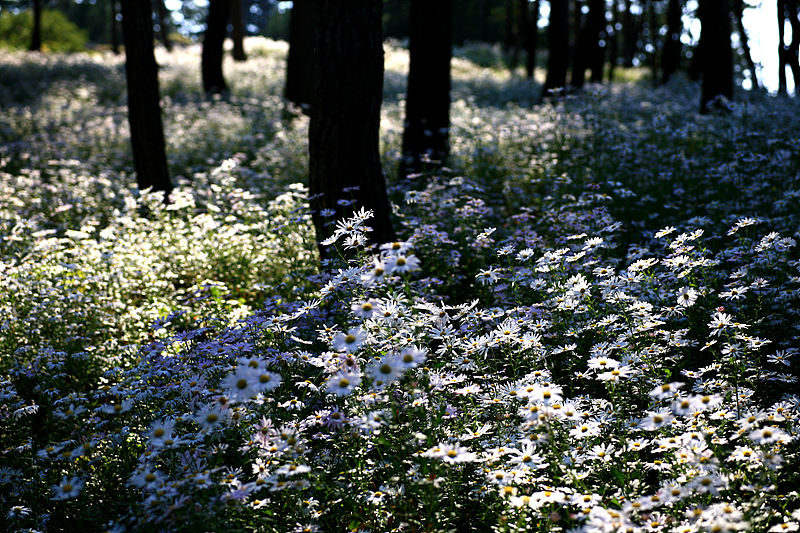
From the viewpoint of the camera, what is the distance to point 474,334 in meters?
3.68

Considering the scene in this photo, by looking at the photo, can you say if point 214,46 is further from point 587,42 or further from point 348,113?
point 348,113

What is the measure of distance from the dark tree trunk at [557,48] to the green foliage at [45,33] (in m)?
27.3

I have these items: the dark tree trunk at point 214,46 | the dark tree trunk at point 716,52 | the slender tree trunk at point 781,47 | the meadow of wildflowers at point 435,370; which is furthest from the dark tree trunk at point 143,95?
the slender tree trunk at point 781,47

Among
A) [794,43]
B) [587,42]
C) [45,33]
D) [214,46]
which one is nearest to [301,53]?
[214,46]

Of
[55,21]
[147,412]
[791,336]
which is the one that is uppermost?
[55,21]

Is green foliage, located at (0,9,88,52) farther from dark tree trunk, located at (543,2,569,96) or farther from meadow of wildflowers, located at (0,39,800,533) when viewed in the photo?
meadow of wildflowers, located at (0,39,800,533)

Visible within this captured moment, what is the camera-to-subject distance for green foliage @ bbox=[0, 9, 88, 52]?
108 ft

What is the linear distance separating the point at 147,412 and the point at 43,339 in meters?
2.16

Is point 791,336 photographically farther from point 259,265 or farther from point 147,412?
point 259,265

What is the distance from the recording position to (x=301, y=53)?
42.0 feet

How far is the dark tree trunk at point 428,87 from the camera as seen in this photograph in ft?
26.0

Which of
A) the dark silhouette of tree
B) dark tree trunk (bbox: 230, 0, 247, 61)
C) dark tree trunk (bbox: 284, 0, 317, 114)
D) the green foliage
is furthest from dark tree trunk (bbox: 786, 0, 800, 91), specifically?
the green foliage

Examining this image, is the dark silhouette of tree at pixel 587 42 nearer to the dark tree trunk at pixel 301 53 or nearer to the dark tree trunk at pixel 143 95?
the dark tree trunk at pixel 301 53

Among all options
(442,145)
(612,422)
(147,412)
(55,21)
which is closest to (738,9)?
(442,145)
